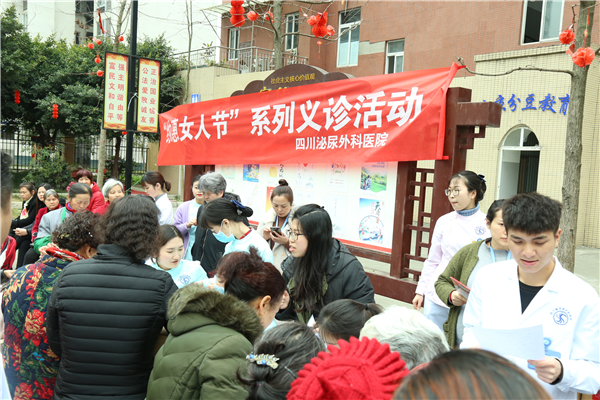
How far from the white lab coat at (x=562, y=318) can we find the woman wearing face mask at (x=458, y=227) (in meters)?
1.23

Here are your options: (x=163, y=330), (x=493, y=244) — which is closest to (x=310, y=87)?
(x=493, y=244)

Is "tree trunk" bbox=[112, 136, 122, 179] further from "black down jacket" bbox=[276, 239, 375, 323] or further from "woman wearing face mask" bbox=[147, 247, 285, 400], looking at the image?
"woman wearing face mask" bbox=[147, 247, 285, 400]

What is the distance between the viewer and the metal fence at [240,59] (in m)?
16.7

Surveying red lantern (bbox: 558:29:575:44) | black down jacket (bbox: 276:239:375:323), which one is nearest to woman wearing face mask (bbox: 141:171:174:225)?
black down jacket (bbox: 276:239:375:323)

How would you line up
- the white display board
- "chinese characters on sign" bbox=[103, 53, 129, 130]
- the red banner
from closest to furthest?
the red banner < the white display board < "chinese characters on sign" bbox=[103, 53, 129, 130]

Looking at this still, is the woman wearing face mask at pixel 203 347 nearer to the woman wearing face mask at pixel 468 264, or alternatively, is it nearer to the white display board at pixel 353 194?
the woman wearing face mask at pixel 468 264

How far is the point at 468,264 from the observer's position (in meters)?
2.78

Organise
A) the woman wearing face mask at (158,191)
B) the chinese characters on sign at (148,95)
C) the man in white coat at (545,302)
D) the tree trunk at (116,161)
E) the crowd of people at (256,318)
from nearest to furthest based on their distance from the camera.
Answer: the crowd of people at (256,318) < the man in white coat at (545,302) < the woman wearing face mask at (158,191) < the chinese characters on sign at (148,95) < the tree trunk at (116,161)

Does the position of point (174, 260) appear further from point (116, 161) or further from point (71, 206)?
point (116, 161)

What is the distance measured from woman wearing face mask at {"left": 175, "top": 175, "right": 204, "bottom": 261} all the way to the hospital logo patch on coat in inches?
134

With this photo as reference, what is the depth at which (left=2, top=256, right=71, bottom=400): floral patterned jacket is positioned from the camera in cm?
216

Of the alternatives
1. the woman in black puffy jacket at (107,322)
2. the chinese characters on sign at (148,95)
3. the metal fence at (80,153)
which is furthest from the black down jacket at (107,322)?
the metal fence at (80,153)

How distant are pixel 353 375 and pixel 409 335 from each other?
52 cm

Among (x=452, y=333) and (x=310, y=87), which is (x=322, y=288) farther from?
(x=310, y=87)
